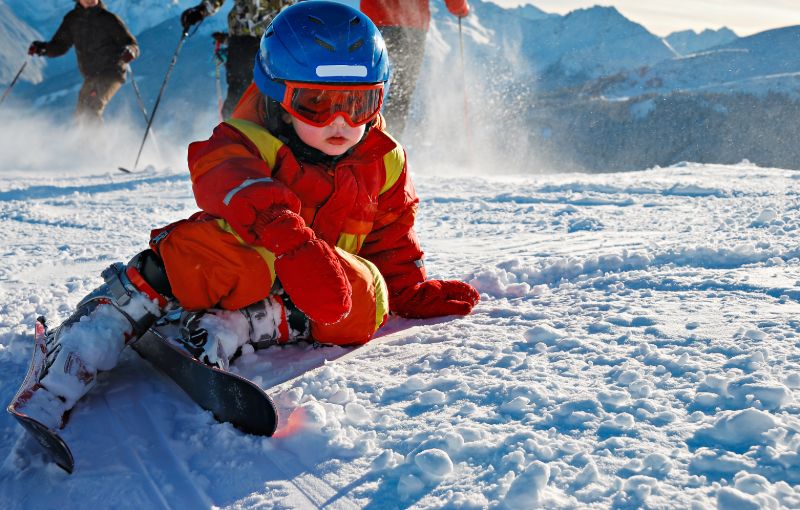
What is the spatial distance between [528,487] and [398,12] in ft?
17.4

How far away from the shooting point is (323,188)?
192 cm

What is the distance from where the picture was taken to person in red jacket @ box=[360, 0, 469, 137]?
5762 millimetres

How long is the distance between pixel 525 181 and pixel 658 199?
4.63 ft

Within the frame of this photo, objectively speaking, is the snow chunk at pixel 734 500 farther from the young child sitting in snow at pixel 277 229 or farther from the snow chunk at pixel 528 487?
the young child sitting in snow at pixel 277 229

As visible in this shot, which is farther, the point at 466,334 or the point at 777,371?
the point at 466,334

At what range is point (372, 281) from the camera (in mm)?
1884

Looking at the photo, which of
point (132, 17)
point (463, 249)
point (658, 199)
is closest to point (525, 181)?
point (658, 199)

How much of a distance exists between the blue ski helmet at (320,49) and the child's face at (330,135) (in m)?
0.10

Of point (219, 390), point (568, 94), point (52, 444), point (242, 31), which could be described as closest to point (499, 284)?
point (219, 390)

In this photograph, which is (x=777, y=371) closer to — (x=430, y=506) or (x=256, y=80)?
(x=430, y=506)

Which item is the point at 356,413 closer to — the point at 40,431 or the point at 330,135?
the point at 40,431

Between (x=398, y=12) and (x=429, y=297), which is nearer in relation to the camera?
(x=429, y=297)

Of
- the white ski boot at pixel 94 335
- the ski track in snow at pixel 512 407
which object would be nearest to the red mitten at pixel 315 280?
the ski track in snow at pixel 512 407

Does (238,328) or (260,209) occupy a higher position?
(260,209)
